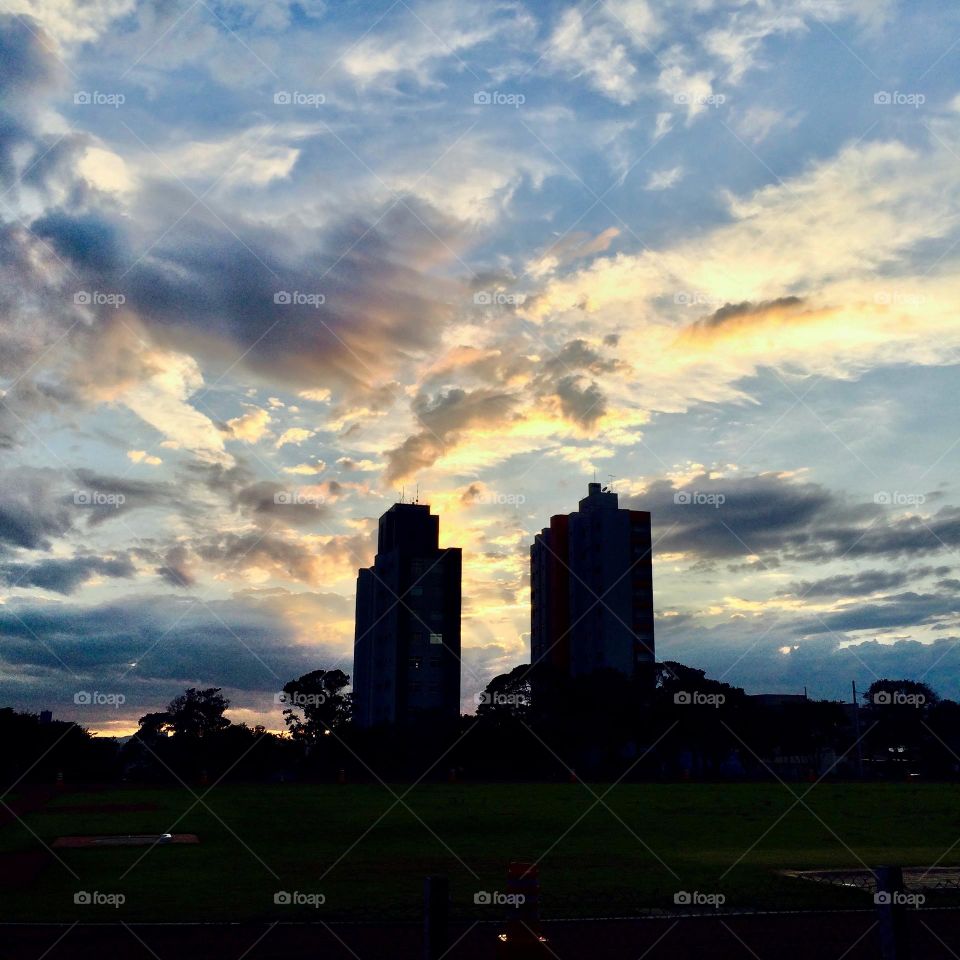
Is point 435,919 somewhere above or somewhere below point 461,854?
above

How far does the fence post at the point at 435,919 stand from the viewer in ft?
27.9

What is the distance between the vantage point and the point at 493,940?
1282cm

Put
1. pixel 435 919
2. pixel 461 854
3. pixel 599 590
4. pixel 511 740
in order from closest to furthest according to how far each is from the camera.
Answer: pixel 435 919, pixel 461 854, pixel 511 740, pixel 599 590

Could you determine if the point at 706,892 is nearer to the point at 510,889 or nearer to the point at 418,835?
the point at 510,889

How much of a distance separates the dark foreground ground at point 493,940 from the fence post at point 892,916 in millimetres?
3691

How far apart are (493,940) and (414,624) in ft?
453

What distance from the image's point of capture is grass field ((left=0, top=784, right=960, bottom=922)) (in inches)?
613

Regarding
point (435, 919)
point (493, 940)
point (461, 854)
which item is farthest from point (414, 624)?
point (435, 919)

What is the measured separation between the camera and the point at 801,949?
12.3m

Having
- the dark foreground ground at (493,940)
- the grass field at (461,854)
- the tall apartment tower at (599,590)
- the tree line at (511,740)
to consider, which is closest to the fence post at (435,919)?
the dark foreground ground at (493,940)

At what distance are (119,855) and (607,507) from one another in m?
120

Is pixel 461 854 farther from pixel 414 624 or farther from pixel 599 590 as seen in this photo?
pixel 414 624

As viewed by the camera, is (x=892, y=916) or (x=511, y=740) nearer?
(x=892, y=916)

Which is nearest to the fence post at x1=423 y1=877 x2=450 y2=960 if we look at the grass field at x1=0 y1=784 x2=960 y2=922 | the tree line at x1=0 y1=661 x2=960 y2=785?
the grass field at x1=0 y1=784 x2=960 y2=922
